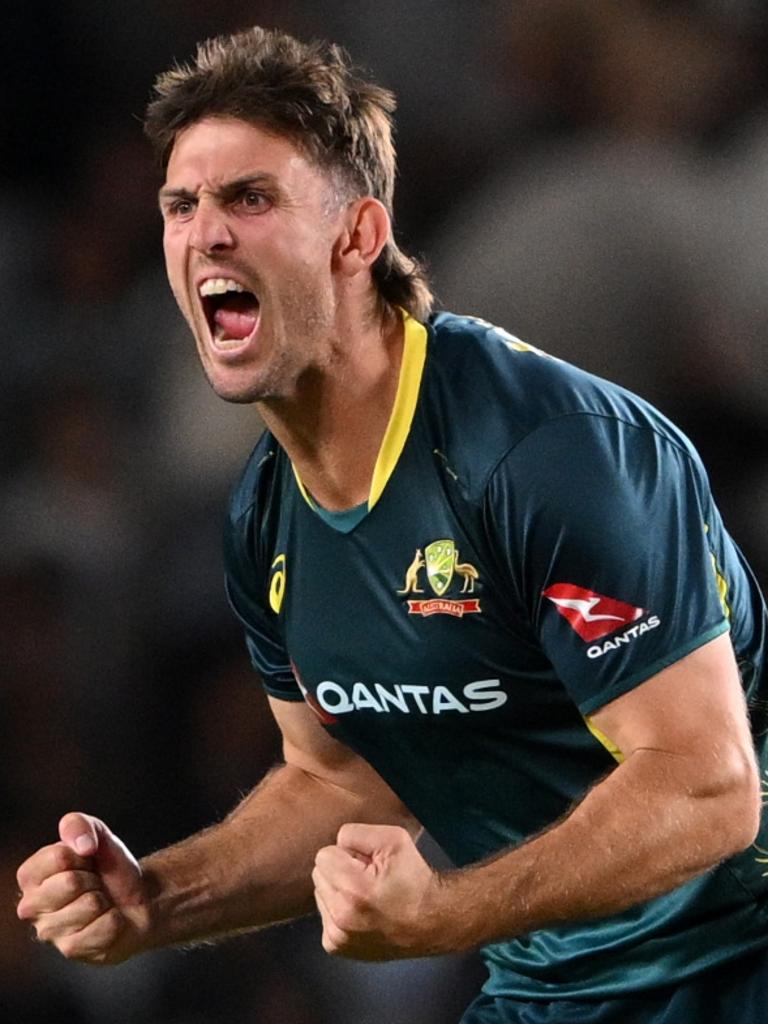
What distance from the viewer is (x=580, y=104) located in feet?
10.9

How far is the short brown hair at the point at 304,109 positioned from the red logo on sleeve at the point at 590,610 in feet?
1.53

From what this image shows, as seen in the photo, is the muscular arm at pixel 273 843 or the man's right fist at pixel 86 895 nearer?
the man's right fist at pixel 86 895

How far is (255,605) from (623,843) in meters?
0.69

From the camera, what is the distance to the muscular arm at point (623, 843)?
1473mm

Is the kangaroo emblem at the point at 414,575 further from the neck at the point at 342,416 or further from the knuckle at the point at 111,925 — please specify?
the knuckle at the point at 111,925

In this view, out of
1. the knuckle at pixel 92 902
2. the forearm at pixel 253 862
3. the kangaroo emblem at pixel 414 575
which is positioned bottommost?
the forearm at pixel 253 862

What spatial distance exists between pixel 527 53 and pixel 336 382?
5.52 feet

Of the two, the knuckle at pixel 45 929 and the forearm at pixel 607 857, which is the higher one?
the knuckle at pixel 45 929

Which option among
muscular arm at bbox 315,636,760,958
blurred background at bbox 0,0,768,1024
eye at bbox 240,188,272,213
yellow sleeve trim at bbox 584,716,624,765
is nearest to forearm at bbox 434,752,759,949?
muscular arm at bbox 315,636,760,958

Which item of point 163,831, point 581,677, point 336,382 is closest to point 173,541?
point 163,831

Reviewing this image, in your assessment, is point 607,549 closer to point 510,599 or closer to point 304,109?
point 510,599

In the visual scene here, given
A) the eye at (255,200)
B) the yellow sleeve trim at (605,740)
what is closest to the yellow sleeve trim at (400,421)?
the eye at (255,200)

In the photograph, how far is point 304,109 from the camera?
1978 mm

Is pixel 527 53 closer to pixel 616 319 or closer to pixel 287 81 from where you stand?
pixel 616 319
